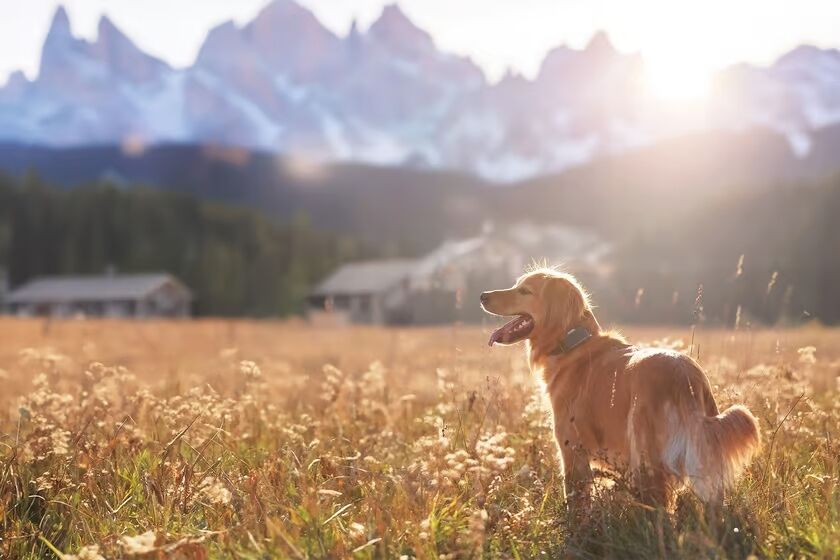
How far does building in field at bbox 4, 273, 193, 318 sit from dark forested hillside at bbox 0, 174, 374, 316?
725 cm

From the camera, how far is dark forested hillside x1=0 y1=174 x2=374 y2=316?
283ft

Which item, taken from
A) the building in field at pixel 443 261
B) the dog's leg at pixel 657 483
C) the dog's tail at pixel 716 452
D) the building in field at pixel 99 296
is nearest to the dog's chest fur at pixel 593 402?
the dog's leg at pixel 657 483

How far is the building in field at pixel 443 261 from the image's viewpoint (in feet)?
177

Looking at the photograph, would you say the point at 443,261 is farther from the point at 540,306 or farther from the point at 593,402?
the point at 593,402

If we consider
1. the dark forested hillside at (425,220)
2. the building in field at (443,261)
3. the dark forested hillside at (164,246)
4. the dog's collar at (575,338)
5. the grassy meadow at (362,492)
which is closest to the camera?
the grassy meadow at (362,492)

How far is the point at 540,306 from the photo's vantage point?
17.2ft

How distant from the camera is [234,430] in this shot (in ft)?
19.3

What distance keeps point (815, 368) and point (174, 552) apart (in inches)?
374

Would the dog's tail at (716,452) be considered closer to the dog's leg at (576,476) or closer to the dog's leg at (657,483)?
the dog's leg at (657,483)

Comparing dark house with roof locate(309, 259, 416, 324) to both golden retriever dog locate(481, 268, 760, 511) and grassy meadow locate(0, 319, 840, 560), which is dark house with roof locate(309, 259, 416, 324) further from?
golden retriever dog locate(481, 268, 760, 511)

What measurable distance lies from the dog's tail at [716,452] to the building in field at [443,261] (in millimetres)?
40170

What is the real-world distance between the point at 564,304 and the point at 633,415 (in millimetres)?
1110

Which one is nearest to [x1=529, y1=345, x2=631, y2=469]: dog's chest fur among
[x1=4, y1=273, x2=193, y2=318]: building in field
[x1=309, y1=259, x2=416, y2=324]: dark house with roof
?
[x1=309, y1=259, x2=416, y2=324]: dark house with roof

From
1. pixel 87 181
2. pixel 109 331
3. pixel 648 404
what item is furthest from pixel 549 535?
pixel 87 181
